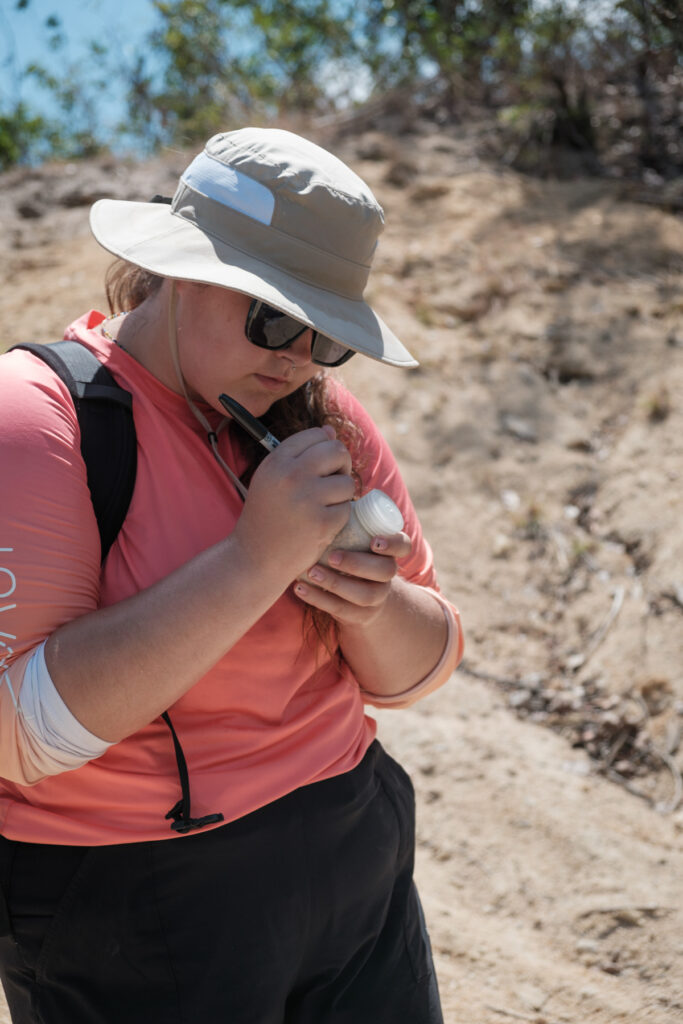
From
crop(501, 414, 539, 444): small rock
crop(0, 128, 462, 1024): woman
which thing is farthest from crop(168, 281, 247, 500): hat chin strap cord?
crop(501, 414, 539, 444): small rock

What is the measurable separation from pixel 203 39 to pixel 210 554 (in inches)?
380

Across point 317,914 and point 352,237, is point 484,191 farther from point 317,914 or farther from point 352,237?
point 317,914

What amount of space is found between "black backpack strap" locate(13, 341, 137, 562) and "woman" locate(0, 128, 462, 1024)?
26 millimetres

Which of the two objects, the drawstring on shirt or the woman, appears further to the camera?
the drawstring on shirt

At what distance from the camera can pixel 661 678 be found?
11.5 ft

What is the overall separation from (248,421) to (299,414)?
0.22 m

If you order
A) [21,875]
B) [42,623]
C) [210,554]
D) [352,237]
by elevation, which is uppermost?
[352,237]

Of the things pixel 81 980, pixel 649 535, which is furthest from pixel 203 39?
pixel 81 980

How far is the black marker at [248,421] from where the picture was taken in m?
1.55

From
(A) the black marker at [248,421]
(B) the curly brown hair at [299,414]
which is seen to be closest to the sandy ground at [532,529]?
(B) the curly brown hair at [299,414]

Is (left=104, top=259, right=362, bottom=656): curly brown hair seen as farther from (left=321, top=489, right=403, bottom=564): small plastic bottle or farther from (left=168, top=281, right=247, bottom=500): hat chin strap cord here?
(left=321, top=489, right=403, bottom=564): small plastic bottle

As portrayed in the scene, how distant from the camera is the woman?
1.38 m

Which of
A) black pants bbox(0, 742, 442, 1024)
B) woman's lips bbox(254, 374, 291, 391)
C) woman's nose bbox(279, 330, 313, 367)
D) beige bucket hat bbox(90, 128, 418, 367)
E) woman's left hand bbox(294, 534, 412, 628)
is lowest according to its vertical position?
black pants bbox(0, 742, 442, 1024)

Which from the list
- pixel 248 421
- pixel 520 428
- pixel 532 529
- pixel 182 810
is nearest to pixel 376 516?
pixel 248 421
